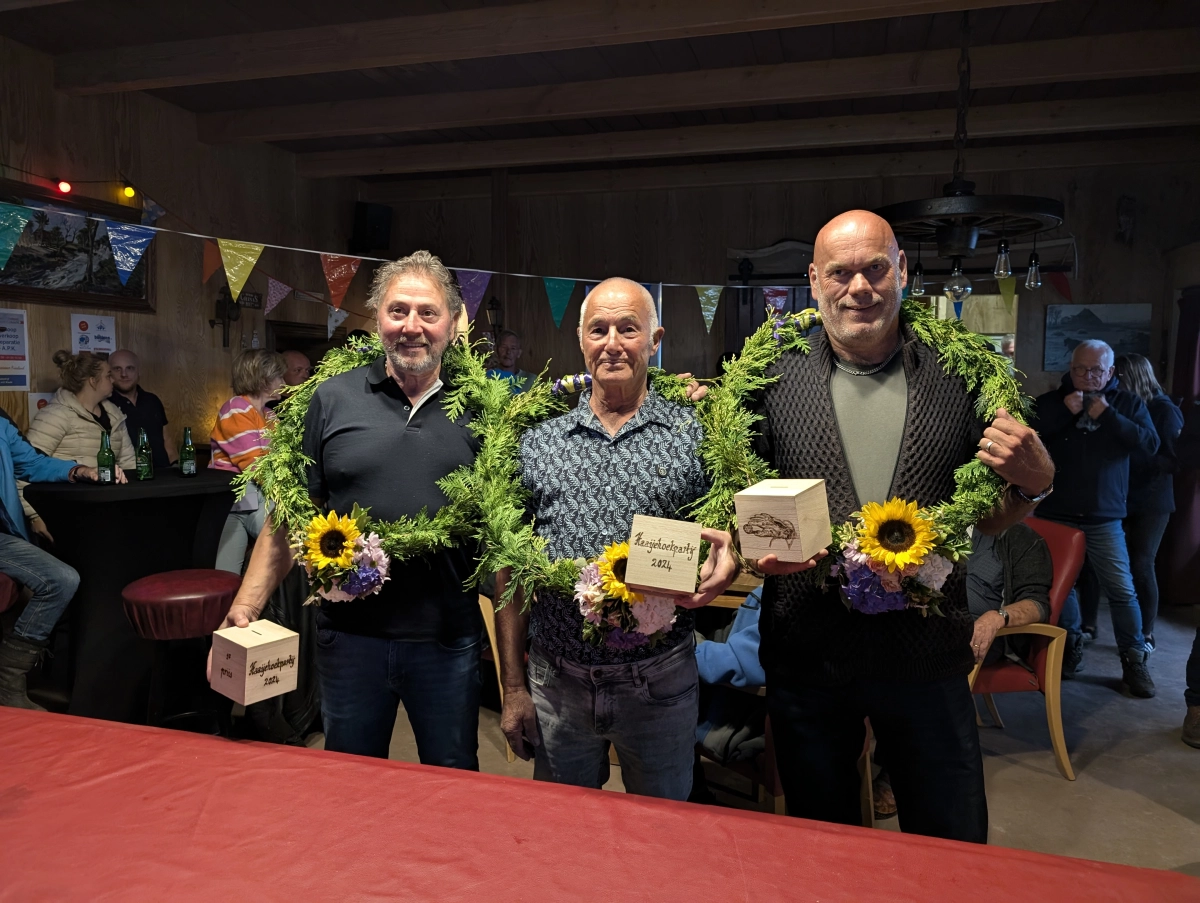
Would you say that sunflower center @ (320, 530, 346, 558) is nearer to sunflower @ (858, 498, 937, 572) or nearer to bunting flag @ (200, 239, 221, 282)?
sunflower @ (858, 498, 937, 572)

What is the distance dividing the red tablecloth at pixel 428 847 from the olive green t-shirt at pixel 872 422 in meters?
0.67

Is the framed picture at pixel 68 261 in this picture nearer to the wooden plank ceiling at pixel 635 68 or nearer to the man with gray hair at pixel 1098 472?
the wooden plank ceiling at pixel 635 68

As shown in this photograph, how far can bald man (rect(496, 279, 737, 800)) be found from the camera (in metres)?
1.63

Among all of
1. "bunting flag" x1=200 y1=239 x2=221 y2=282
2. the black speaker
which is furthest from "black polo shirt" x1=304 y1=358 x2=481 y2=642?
the black speaker

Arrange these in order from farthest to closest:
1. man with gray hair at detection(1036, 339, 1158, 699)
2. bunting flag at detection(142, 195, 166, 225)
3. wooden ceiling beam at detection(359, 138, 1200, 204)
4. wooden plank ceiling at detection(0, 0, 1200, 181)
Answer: wooden ceiling beam at detection(359, 138, 1200, 204), bunting flag at detection(142, 195, 166, 225), man with gray hair at detection(1036, 339, 1158, 699), wooden plank ceiling at detection(0, 0, 1200, 181)

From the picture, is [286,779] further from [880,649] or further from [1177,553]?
[1177,553]

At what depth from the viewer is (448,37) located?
407cm

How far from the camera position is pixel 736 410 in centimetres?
163

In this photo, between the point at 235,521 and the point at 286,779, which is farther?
the point at 235,521

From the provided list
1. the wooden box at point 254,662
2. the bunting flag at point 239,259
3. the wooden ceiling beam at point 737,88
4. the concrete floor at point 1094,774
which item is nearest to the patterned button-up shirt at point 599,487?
the wooden box at point 254,662

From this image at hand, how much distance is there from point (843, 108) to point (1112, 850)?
15.7 ft

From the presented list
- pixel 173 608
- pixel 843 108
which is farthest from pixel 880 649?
pixel 843 108

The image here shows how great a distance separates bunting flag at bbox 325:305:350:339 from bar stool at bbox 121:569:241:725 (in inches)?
177

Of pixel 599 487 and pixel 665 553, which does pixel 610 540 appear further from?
pixel 665 553
